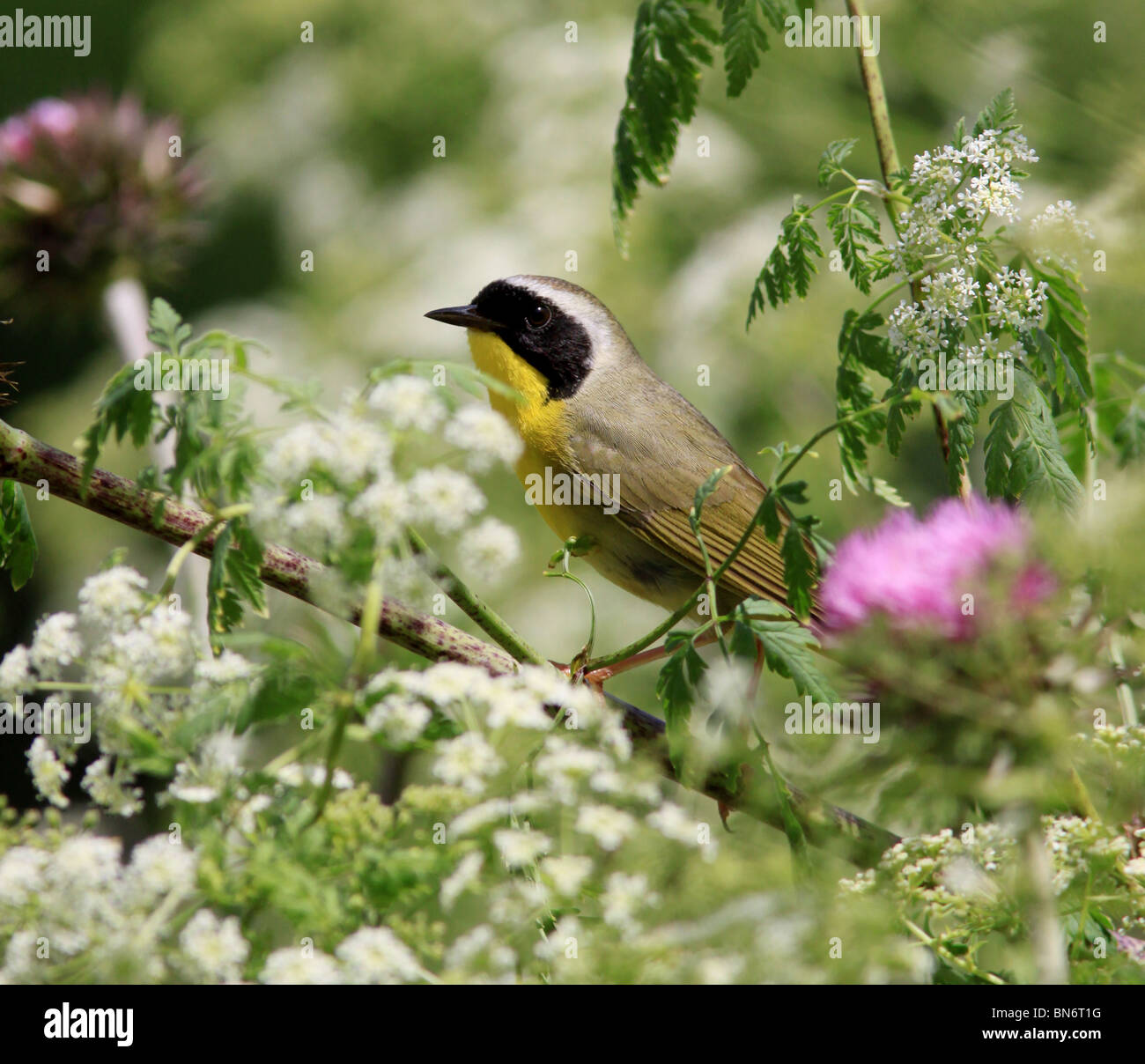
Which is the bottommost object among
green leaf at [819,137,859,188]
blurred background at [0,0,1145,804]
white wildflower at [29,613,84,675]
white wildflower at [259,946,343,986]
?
white wildflower at [259,946,343,986]

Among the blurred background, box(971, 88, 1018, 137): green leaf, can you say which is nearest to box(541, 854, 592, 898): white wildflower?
box(971, 88, 1018, 137): green leaf

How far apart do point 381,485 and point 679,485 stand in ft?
8.59

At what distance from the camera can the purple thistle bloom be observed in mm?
1244

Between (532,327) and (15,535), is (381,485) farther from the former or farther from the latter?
(532,327)

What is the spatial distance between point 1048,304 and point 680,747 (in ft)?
3.23

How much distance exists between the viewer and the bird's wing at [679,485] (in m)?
3.59

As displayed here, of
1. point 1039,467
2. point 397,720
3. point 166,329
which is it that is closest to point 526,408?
point 1039,467

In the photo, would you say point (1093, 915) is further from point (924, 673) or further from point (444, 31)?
point (444, 31)

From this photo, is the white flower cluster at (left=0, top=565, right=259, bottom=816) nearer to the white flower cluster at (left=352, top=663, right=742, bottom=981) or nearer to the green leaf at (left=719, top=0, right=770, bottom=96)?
the white flower cluster at (left=352, top=663, right=742, bottom=981)

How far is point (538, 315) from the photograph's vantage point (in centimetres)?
405

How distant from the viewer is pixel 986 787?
1140mm

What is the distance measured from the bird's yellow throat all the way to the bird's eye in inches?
4.2
